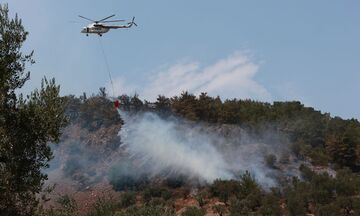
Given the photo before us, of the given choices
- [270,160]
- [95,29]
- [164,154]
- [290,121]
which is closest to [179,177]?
[164,154]

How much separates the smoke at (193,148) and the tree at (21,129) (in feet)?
225

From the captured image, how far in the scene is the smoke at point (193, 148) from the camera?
9256 cm

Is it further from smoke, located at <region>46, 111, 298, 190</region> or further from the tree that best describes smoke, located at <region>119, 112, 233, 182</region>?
the tree

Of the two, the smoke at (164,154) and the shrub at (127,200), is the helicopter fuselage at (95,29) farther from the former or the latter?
the smoke at (164,154)

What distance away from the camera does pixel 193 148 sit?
103 meters

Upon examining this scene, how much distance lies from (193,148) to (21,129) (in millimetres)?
84833

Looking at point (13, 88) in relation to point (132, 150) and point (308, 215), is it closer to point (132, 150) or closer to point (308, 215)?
point (308, 215)

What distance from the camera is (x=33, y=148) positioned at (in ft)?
64.9

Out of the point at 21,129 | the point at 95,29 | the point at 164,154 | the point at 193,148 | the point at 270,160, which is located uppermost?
the point at 193,148

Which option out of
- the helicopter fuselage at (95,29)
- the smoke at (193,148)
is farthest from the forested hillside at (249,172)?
the helicopter fuselage at (95,29)

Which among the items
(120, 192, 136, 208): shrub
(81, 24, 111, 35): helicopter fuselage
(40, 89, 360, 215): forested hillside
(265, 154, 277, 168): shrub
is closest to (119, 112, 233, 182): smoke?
(40, 89, 360, 215): forested hillside

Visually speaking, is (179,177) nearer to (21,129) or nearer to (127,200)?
(127,200)

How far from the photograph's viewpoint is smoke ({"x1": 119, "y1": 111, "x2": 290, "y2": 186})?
304 ft

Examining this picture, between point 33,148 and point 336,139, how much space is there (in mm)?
80160
